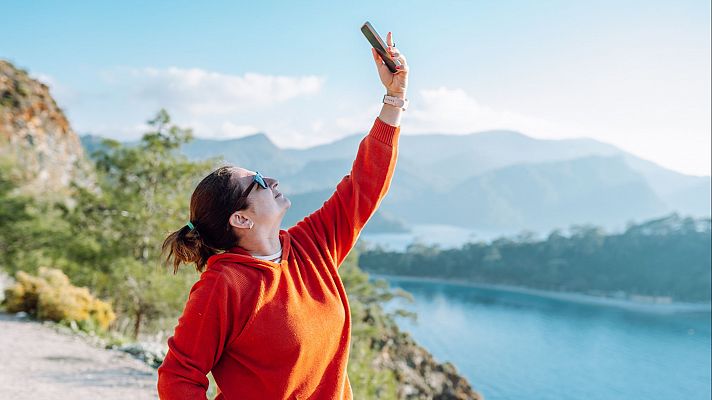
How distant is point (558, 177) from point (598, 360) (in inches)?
3032

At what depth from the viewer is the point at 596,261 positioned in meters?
34.7

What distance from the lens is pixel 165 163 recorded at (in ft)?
26.1

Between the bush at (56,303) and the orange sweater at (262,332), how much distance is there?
5.43 meters

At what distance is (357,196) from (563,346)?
2350cm

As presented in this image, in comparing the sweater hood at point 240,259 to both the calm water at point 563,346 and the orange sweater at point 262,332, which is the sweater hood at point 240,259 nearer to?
the orange sweater at point 262,332

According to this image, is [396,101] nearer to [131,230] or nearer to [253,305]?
[253,305]

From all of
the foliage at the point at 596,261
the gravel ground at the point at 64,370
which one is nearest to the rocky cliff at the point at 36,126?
the gravel ground at the point at 64,370

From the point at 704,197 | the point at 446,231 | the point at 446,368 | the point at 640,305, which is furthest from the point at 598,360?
the point at 704,197

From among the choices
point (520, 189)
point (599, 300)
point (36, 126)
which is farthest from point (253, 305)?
point (520, 189)

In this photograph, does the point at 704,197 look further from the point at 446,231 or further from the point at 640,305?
the point at 640,305

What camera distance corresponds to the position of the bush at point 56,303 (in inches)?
230

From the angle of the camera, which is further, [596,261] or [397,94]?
[596,261]

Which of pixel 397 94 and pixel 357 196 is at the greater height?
pixel 397 94

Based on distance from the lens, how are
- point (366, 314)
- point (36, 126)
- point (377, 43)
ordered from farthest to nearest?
point (36, 126), point (366, 314), point (377, 43)
